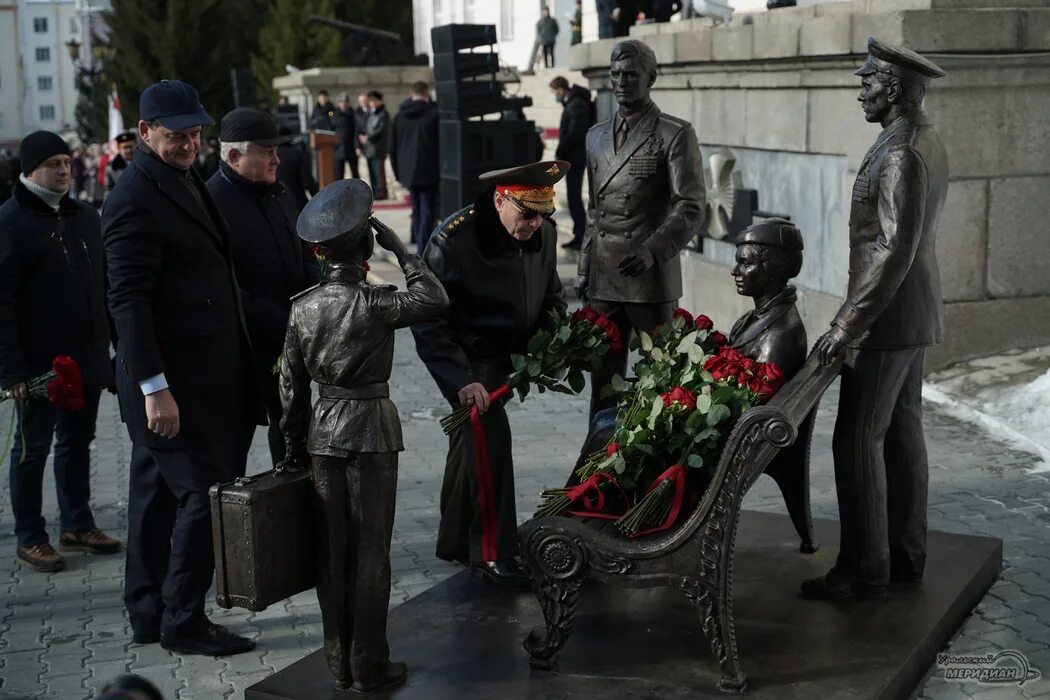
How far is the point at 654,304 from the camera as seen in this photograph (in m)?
6.93

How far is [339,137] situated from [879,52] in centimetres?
1998

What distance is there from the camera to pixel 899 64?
5234mm

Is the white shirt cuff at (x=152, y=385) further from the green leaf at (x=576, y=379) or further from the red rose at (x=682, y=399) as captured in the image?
the red rose at (x=682, y=399)

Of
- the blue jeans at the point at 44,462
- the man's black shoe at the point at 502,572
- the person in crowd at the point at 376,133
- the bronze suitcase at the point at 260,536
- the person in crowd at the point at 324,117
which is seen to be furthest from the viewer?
the person in crowd at the point at 324,117

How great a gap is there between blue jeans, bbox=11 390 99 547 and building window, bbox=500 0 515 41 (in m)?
31.2

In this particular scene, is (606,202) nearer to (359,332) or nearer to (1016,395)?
(359,332)

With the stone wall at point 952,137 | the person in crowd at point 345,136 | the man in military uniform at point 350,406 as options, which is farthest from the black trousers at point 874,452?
the person in crowd at point 345,136

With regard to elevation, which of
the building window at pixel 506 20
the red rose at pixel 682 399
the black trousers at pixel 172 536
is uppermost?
the building window at pixel 506 20

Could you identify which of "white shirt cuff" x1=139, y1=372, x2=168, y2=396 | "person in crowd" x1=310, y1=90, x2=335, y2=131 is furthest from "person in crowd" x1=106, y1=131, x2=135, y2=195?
"person in crowd" x1=310, y1=90, x2=335, y2=131

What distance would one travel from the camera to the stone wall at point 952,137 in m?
9.08

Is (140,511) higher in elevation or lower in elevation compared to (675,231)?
lower

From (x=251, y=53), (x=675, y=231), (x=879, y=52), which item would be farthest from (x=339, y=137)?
(x=879, y=52)

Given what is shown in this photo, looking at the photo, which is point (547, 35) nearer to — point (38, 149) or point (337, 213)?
point (38, 149)

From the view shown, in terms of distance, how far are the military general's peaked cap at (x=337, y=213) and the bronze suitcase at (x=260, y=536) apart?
79cm
